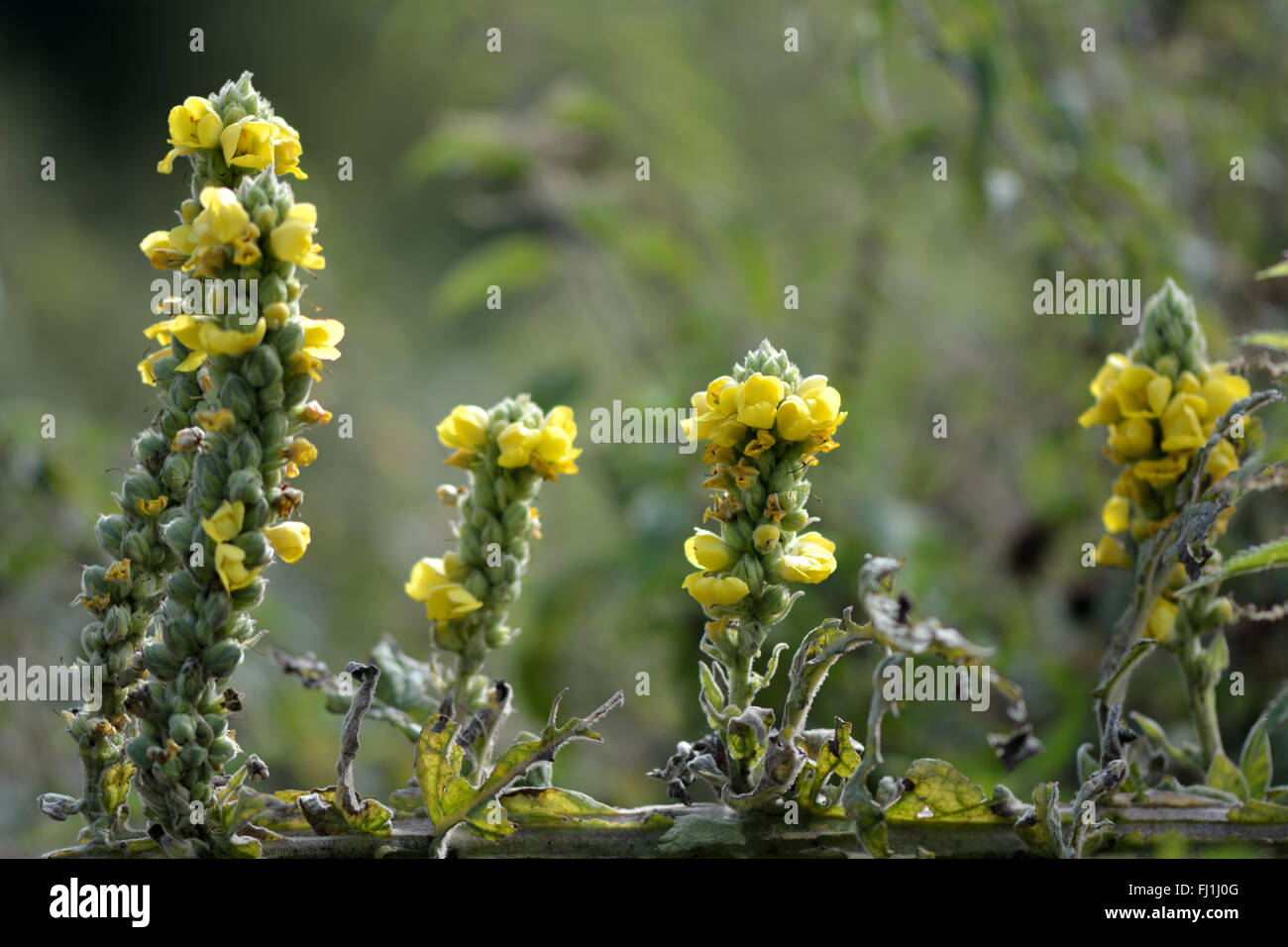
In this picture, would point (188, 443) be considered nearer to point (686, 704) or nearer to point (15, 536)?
point (686, 704)

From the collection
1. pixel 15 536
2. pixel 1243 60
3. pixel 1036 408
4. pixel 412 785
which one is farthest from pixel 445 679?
pixel 1243 60

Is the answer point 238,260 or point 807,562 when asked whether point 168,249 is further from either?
point 807,562

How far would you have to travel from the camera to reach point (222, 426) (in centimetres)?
67

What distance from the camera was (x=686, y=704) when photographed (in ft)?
6.31

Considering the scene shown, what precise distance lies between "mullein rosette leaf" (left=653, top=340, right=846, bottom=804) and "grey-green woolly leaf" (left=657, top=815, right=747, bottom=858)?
2 centimetres

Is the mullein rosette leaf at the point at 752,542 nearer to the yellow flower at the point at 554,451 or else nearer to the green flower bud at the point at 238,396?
the yellow flower at the point at 554,451

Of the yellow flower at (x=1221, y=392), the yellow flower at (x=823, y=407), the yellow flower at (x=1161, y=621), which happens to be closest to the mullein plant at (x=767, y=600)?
the yellow flower at (x=823, y=407)

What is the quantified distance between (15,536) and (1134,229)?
207cm

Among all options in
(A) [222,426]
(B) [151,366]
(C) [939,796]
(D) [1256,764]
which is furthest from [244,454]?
(D) [1256,764]

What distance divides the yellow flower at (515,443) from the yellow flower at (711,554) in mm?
135

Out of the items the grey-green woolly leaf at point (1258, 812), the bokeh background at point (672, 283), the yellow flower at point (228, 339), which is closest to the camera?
the yellow flower at point (228, 339)

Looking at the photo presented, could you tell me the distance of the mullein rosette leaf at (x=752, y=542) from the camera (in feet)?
2.30

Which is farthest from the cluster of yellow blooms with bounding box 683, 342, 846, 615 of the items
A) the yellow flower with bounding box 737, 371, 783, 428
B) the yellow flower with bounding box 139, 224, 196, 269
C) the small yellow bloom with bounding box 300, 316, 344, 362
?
the yellow flower with bounding box 139, 224, 196, 269
